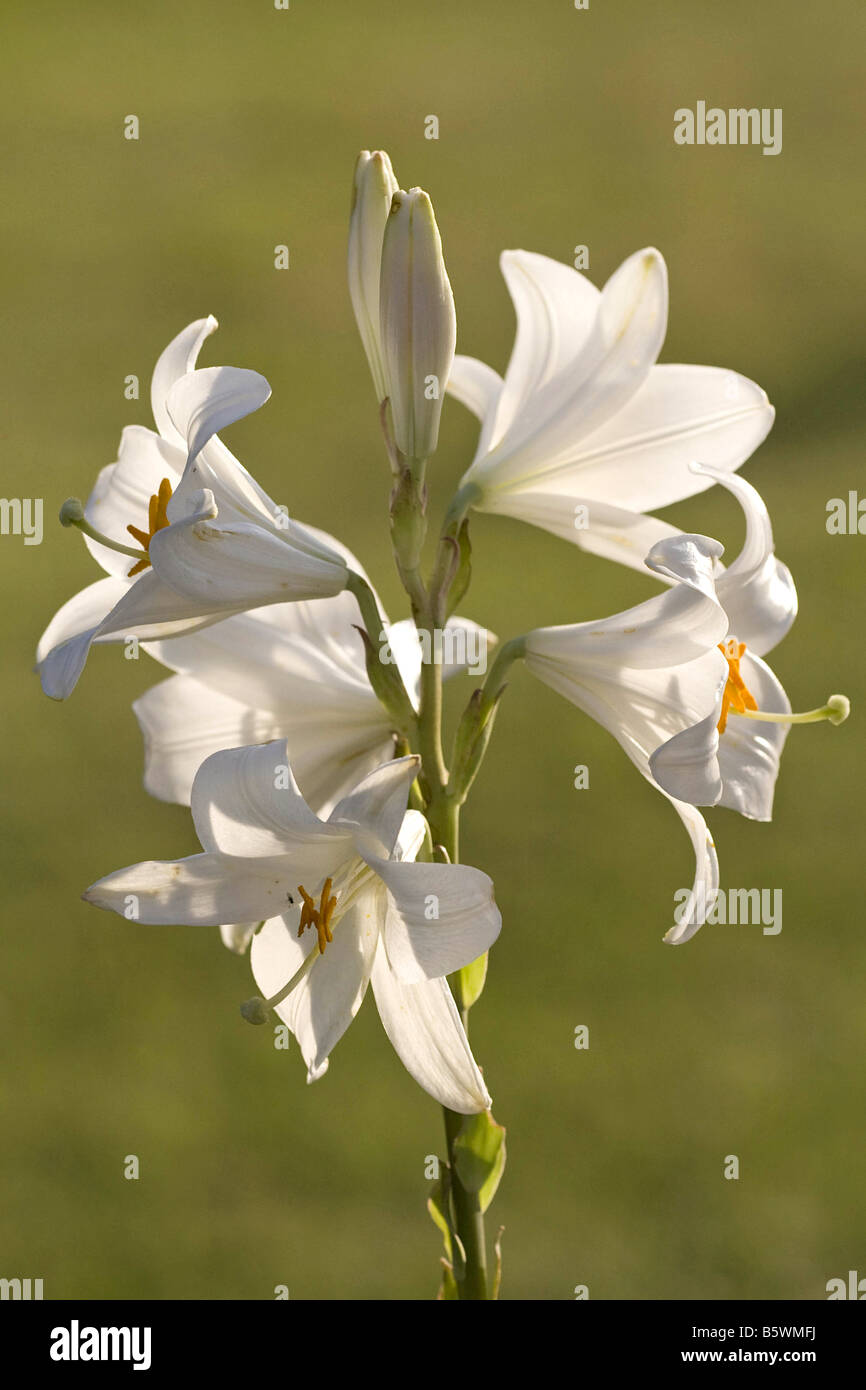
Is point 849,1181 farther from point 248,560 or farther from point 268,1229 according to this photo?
point 248,560

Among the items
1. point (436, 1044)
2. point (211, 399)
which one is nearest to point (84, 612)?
point (211, 399)

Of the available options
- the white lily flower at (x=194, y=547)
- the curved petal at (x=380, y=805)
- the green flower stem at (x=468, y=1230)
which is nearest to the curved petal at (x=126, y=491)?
the white lily flower at (x=194, y=547)

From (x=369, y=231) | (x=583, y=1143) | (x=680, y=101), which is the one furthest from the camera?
(x=680, y=101)

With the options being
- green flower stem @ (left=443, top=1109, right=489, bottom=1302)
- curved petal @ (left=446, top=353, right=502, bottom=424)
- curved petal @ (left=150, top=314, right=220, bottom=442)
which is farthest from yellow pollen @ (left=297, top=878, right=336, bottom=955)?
curved petal @ (left=446, top=353, right=502, bottom=424)

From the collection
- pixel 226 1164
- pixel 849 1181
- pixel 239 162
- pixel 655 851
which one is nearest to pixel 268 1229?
pixel 226 1164

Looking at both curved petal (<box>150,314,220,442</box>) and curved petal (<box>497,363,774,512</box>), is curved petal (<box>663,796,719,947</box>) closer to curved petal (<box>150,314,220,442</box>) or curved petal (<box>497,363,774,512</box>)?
curved petal (<box>497,363,774,512</box>)
